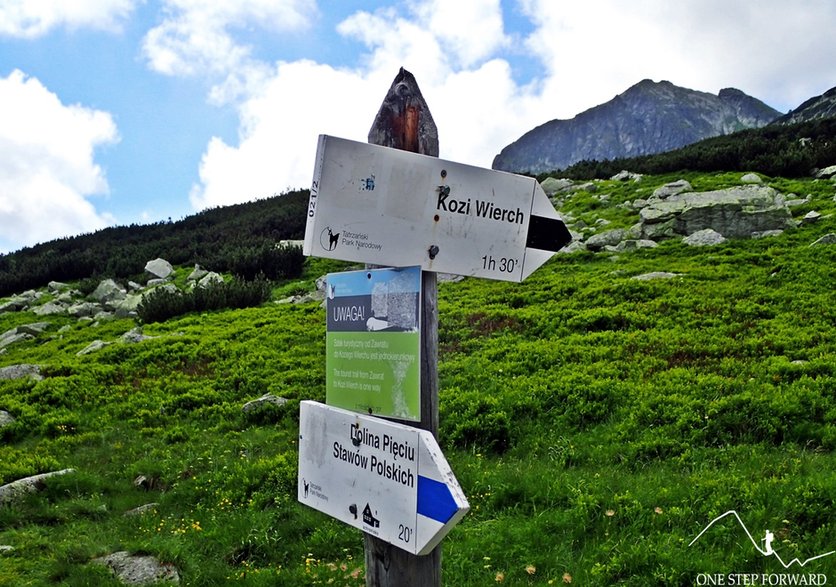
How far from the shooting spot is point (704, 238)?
50.7 feet

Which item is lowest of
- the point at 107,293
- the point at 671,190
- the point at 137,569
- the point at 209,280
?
the point at 137,569

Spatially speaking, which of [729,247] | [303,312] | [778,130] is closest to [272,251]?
[303,312]

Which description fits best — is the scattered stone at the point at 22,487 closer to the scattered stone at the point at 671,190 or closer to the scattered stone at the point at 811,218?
the scattered stone at the point at 811,218

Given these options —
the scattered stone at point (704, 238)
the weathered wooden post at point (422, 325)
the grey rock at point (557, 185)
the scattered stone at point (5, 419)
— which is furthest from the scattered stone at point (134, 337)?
the grey rock at point (557, 185)

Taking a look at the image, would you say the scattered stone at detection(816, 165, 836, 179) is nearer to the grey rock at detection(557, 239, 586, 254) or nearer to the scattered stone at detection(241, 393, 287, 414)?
the grey rock at detection(557, 239, 586, 254)

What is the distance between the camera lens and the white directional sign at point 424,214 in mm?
2639

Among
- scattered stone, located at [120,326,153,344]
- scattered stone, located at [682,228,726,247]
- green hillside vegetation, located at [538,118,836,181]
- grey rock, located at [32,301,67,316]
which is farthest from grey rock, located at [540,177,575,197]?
grey rock, located at [32,301,67,316]

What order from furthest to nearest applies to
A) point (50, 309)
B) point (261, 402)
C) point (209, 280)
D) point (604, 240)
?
point (50, 309) < point (209, 280) < point (604, 240) < point (261, 402)

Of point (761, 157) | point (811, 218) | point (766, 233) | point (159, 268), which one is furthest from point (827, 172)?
point (159, 268)

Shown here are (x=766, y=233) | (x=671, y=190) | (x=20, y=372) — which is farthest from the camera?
(x=671, y=190)

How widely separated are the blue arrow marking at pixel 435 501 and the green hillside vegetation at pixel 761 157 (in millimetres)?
23720

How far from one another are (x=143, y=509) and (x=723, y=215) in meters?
14.8

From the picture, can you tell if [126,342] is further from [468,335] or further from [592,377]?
[592,377]

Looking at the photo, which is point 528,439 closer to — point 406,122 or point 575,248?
point 406,122
